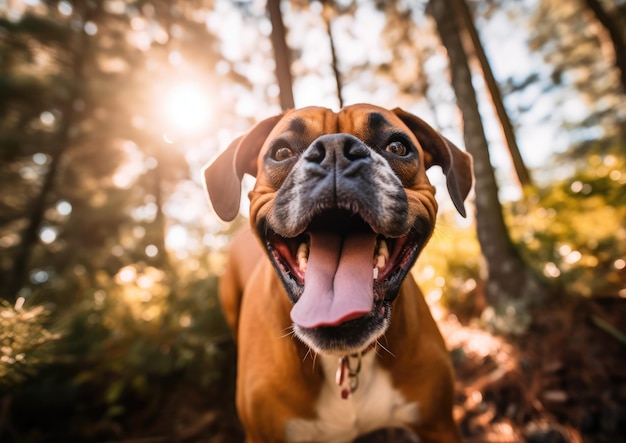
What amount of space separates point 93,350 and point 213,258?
1693 mm

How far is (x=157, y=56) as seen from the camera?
39.3 feet

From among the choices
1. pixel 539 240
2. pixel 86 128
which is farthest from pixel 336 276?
pixel 86 128

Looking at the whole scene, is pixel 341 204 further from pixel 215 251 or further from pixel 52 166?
pixel 52 166

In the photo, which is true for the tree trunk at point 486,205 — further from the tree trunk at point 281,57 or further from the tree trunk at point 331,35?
the tree trunk at point 281,57

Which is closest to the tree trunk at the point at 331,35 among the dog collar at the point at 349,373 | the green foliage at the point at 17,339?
the dog collar at the point at 349,373

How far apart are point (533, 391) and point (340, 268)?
2359 millimetres

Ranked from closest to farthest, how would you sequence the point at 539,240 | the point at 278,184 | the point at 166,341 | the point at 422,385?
the point at 278,184
the point at 422,385
the point at 166,341
the point at 539,240

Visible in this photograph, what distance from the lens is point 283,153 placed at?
7.02 ft

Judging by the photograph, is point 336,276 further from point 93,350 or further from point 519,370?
point 93,350

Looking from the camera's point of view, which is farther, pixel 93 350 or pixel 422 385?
pixel 93 350

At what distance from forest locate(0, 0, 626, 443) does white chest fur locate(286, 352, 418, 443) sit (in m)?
1.21

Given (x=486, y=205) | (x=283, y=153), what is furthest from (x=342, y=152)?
(x=486, y=205)

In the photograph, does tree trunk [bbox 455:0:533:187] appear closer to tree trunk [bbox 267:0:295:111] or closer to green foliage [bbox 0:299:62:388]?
A: tree trunk [bbox 267:0:295:111]

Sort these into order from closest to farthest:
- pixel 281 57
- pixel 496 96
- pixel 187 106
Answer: pixel 281 57 < pixel 496 96 < pixel 187 106
